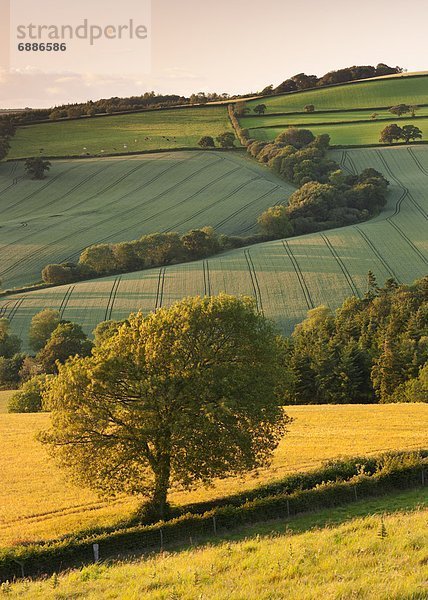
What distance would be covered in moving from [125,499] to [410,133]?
157 m

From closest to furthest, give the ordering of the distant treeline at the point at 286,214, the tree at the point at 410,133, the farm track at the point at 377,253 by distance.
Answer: the farm track at the point at 377,253
the distant treeline at the point at 286,214
the tree at the point at 410,133

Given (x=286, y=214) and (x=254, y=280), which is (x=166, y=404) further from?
(x=286, y=214)

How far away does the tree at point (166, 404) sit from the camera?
96.9 feet

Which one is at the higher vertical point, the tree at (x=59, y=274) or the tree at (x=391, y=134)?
the tree at (x=391, y=134)

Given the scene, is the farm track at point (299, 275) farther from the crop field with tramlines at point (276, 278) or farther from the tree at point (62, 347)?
the tree at point (62, 347)

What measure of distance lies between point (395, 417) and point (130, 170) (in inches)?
5014

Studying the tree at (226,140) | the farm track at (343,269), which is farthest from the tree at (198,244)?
the tree at (226,140)

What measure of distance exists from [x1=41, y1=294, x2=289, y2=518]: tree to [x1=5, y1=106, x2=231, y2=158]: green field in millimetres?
153351

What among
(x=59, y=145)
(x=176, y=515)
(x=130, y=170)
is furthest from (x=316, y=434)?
(x=59, y=145)

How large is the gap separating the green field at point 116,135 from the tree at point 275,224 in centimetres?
5856

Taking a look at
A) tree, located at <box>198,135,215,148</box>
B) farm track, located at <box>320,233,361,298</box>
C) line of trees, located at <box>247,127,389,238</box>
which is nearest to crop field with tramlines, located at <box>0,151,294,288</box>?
tree, located at <box>198,135,215,148</box>

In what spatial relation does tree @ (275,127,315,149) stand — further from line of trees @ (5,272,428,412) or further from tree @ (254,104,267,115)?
line of trees @ (5,272,428,412)

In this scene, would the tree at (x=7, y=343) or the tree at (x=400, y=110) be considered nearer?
the tree at (x=7, y=343)

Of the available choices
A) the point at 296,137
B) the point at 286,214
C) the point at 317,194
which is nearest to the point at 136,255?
the point at 286,214
